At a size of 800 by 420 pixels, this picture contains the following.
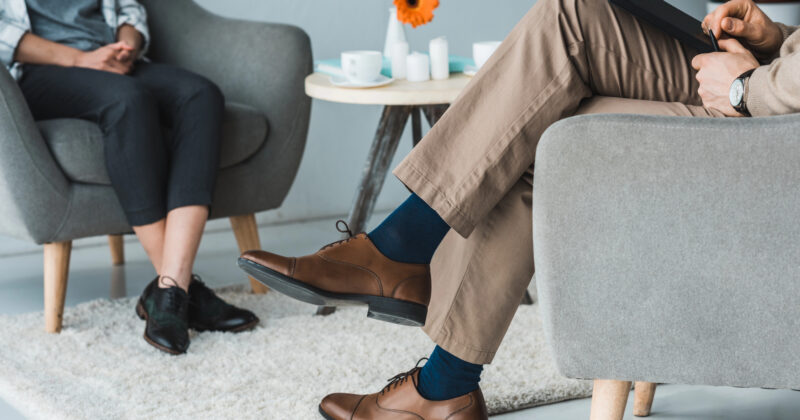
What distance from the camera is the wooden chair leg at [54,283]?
1.83 meters

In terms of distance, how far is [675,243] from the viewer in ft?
2.92

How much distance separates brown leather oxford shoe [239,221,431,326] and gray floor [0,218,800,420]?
366 millimetres

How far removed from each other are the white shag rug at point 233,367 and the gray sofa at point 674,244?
21.9 inches

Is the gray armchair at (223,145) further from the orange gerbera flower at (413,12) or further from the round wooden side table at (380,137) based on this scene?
the orange gerbera flower at (413,12)

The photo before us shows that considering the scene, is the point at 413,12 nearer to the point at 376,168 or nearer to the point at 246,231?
the point at 376,168

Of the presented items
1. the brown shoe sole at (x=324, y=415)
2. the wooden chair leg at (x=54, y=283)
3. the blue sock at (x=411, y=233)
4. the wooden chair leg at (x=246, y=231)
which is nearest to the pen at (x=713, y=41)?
the blue sock at (x=411, y=233)

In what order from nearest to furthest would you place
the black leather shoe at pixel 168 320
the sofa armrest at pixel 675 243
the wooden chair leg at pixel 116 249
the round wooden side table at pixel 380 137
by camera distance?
the sofa armrest at pixel 675 243 → the black leather shoe at pixel 168 320 → the round wooden side table at pixel 380 137 → the wooden chair leg at pixel 116 249

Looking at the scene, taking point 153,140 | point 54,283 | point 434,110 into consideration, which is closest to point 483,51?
point 434,110

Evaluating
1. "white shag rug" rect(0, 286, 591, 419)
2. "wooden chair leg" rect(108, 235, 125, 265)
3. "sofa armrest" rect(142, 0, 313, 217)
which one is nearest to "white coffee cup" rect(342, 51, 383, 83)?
"sofa armrest" rect(142, 0, 313, 217)

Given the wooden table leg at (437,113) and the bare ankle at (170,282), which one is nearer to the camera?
the bare ankle at (170,282)

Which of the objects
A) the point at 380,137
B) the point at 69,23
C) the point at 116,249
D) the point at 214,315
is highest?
the point at 69,23

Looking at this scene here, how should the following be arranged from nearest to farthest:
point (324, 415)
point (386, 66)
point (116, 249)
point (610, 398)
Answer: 1. point (610, 398)
2. point (324, 415)
3. point (386, 66)
4. point (116, 249)

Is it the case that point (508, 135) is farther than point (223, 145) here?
No

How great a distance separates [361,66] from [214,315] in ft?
2.06
